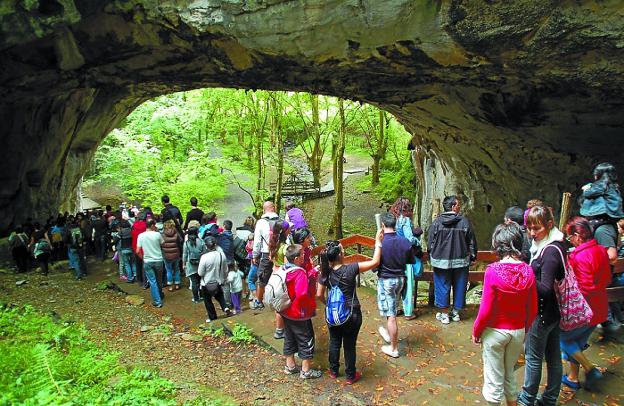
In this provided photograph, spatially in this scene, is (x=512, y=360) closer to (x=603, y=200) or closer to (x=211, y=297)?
(x=603, y=200)

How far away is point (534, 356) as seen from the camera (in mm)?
4219

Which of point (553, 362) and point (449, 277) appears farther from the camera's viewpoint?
point (449, 277)

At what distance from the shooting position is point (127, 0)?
26.0ft

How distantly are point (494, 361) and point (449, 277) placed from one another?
271 cm

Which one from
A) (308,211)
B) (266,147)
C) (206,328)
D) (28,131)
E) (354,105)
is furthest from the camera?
(308,211)

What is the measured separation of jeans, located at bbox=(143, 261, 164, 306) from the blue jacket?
7368mm

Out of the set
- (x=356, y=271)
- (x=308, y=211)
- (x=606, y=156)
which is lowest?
(x=308, y=211)

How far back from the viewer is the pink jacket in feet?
12.4

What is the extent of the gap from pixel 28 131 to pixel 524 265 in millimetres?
14735

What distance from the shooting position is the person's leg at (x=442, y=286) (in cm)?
666

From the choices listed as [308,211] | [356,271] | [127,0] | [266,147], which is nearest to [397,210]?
[356,271]

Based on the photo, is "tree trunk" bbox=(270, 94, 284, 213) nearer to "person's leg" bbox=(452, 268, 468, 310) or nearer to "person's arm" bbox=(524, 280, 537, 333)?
"person's leg" bbox=(452, 268, 468, 310)

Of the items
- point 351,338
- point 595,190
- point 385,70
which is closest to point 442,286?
point 351,338

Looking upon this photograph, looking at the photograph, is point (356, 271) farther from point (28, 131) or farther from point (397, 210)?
point (28, 131)
